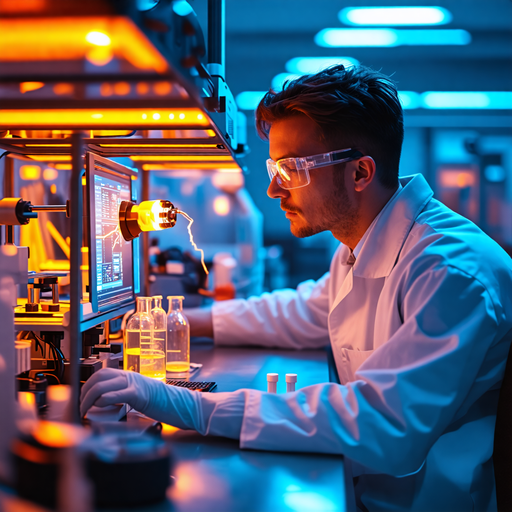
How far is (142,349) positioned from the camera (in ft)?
4.72

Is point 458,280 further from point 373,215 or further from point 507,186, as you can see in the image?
point 507,186

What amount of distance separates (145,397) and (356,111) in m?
1.02

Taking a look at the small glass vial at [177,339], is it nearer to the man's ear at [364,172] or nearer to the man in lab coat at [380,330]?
the man in lab coat at [380,330]

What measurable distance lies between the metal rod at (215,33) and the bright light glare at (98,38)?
80cm

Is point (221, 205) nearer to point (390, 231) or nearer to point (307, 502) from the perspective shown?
point (390, 231)

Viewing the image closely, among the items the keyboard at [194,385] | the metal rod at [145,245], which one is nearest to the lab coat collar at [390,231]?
the keyboard at [194,385]

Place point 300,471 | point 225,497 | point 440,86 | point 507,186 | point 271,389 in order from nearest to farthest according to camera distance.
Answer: point 225,497
point 300,471
point 271,389
point 440,86
point 507,186

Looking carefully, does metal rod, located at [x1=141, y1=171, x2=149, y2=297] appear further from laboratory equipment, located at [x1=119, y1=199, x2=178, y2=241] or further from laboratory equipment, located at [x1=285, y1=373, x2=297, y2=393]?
laboratory equipment, located at [x1=285, y1=373, x2=297, y2=393]

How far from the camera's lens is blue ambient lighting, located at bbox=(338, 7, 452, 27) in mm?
4414

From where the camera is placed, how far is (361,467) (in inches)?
44.7

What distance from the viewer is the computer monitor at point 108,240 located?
4.08ft

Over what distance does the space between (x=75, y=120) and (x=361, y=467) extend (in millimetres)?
1044

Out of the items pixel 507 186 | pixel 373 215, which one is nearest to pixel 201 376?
pixel 373 215

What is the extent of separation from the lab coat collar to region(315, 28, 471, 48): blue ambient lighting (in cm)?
403
